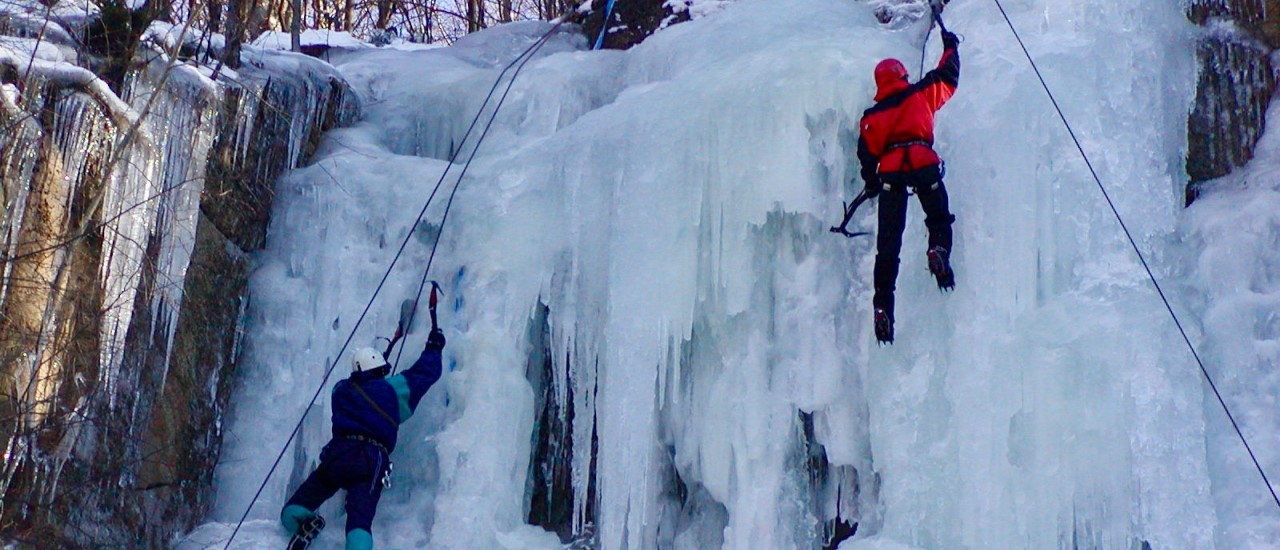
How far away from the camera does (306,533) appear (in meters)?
4.77

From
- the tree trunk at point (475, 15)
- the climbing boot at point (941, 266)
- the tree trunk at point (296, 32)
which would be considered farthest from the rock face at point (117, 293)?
the tree trunk at point (475, 15)

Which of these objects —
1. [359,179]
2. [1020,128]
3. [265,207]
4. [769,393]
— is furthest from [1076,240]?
[265,207]

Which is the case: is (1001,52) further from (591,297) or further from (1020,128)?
(591,297)

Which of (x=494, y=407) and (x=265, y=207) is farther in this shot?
(x=265, y=207)

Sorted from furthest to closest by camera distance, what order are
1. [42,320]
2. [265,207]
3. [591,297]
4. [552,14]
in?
[552,14]
[265,207]
[591,297]
[42,320]

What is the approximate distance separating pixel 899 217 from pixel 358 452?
2.20m

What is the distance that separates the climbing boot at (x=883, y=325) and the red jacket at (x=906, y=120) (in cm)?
50

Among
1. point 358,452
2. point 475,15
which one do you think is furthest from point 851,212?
point 475,15

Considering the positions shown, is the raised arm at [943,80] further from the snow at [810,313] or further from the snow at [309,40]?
the snow at [309,40]

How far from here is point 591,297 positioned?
5281 mm

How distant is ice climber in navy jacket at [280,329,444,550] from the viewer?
187 inches

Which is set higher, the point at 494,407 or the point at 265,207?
the point at 265,207

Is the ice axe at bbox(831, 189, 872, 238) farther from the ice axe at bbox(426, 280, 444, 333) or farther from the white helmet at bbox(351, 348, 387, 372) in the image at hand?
the white helmet at bbox(351, 348, 387, 372)

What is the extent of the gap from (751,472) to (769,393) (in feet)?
1.04
